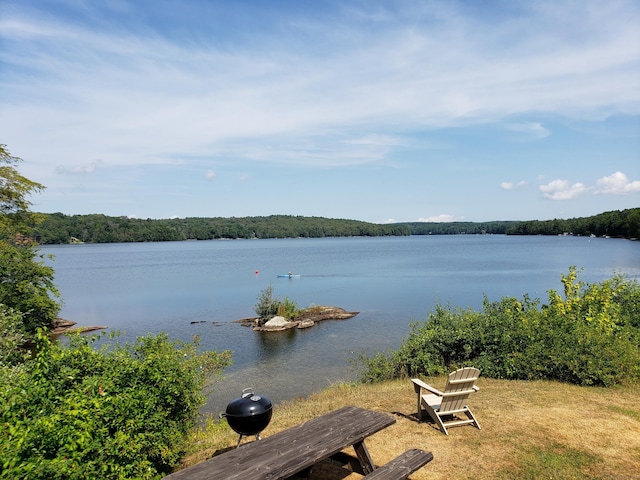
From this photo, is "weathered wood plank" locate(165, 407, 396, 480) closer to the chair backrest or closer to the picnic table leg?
the picnic table leg

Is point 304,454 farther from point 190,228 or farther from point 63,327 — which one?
point 190,228

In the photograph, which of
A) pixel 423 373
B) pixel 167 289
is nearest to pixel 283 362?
pixel 423 373

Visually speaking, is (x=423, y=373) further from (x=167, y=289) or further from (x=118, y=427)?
(x=167, y=289)

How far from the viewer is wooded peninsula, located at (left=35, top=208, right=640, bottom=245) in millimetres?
122188

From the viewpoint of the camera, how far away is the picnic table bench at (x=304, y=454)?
395 centimetres

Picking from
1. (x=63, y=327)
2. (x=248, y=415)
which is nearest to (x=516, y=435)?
A: (x=248, y=415)

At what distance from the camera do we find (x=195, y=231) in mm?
167500

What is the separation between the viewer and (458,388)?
23.4 feet

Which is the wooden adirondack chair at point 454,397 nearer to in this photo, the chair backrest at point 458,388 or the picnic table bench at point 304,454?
the chair backrest at point 458,388

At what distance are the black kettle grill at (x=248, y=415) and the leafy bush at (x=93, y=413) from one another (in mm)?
893

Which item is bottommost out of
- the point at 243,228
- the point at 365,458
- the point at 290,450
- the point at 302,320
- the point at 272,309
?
the point at 302,320

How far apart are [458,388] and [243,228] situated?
16562 cm

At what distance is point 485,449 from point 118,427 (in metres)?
5.12

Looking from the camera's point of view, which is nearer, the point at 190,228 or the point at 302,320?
the point at 302,320
